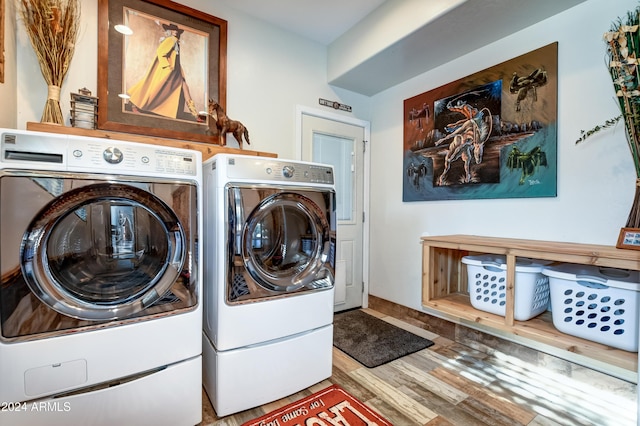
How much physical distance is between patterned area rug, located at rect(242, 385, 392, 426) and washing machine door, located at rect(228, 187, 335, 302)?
56 centimetres

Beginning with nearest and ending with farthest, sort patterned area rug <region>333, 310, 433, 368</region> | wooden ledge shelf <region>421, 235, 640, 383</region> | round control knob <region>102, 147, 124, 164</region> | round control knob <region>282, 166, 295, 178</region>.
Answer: round control knob <region>102, 147, 124, 164</region>, wooden ledge shelf <region>421, 235, 640, 383</region>, round control knob <region>282, 166, 295, 178</region>, patterned area rug <region>333, 310, 433, 368</region>

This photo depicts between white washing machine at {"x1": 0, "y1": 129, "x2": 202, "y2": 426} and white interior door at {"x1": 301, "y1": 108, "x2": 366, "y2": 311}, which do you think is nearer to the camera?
white washing machine at {"x1": 0, "y1": 129, "x2": 202, "y2": 426}

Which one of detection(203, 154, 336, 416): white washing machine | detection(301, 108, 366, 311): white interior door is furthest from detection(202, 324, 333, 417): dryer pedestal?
detection(301, 108, 366, 311): white interior door

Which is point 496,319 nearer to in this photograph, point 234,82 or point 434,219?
point 434,219

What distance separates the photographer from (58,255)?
41.4 inches

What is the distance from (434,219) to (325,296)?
125 cm

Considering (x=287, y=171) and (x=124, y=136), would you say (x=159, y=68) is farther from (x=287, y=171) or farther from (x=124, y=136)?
(x=287, y=171)

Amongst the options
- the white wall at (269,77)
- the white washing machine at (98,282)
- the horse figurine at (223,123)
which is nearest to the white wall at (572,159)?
the white wall at (269,77)

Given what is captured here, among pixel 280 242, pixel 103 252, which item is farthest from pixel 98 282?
pixel 280 242

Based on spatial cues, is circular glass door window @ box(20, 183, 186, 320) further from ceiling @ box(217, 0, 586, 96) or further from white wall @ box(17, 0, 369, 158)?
ceiling @ box(217, 0, 586, 96)

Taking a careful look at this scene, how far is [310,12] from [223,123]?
1143 mm

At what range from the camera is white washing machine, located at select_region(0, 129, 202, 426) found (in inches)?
37.8

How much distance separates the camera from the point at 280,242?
158cm

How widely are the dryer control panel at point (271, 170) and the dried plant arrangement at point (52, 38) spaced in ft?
3.50
